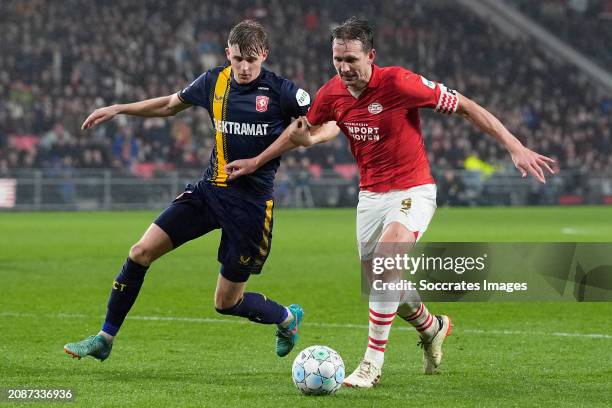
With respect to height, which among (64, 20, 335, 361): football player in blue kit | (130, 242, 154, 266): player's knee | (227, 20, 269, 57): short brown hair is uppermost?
(227, 20, 269, 57): short brown hair

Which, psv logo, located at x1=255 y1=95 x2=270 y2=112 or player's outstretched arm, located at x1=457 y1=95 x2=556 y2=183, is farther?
psv logo, located at x1=255 y1=95 x2=270 y2=112

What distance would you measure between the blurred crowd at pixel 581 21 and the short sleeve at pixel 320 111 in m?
38.0

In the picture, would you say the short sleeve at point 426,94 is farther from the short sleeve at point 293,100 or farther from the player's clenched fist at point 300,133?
the short sleeve at point 293,100

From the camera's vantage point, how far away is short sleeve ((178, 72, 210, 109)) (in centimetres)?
781

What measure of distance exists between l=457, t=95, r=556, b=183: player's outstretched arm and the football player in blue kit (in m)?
1.25

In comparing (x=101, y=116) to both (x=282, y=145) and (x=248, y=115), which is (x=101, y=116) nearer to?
(x=248, y=115)

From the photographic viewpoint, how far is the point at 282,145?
7.36 metres

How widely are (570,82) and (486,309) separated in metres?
31.1

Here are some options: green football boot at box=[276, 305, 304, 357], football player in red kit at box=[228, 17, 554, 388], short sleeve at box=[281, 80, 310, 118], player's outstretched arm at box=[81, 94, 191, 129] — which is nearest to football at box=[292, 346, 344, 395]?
football player in red kit at box=[228, 17, 554, 388]

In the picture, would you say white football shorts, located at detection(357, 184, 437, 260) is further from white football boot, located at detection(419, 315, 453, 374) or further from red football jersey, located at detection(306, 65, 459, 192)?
white football boot, located at detection(419, 315, 453, 374)

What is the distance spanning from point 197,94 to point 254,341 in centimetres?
216

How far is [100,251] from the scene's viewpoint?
18.1 meters

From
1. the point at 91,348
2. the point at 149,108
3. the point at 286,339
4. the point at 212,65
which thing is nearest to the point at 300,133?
the point at 149,108

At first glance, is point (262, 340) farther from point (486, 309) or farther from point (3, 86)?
point (3, 86)
